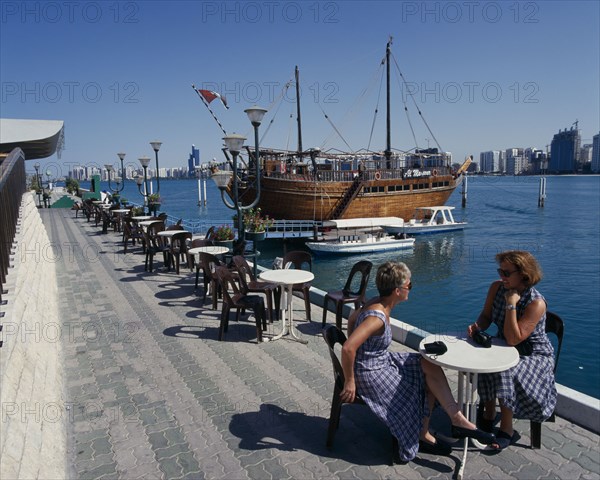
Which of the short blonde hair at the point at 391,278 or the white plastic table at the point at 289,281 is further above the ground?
the short blonde hair at the point at 391,278

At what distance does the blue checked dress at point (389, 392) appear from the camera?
2900mm

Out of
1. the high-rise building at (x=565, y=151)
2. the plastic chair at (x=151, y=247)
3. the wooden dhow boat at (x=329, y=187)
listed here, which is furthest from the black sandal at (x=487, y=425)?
the high-rise building at (x=565, y=151)

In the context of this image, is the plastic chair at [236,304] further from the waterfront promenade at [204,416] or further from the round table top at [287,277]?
the round table top at [287,277]

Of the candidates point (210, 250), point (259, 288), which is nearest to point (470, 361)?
point (259, 288)

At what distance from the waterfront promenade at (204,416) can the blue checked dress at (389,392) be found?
0.27 m

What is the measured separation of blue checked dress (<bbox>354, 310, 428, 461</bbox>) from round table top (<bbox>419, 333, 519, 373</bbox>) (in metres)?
0.28

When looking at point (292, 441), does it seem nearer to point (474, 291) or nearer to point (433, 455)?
point (433, 455)

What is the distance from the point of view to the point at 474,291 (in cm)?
1766

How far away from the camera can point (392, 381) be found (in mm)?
2928

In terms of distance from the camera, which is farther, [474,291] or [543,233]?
[543,233]

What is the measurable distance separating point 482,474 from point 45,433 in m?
3.16

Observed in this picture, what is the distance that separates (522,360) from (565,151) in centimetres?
20980

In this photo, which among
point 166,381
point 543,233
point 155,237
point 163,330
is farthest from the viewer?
point 543,233

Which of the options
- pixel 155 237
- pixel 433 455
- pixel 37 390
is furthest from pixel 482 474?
pixel 155 237
